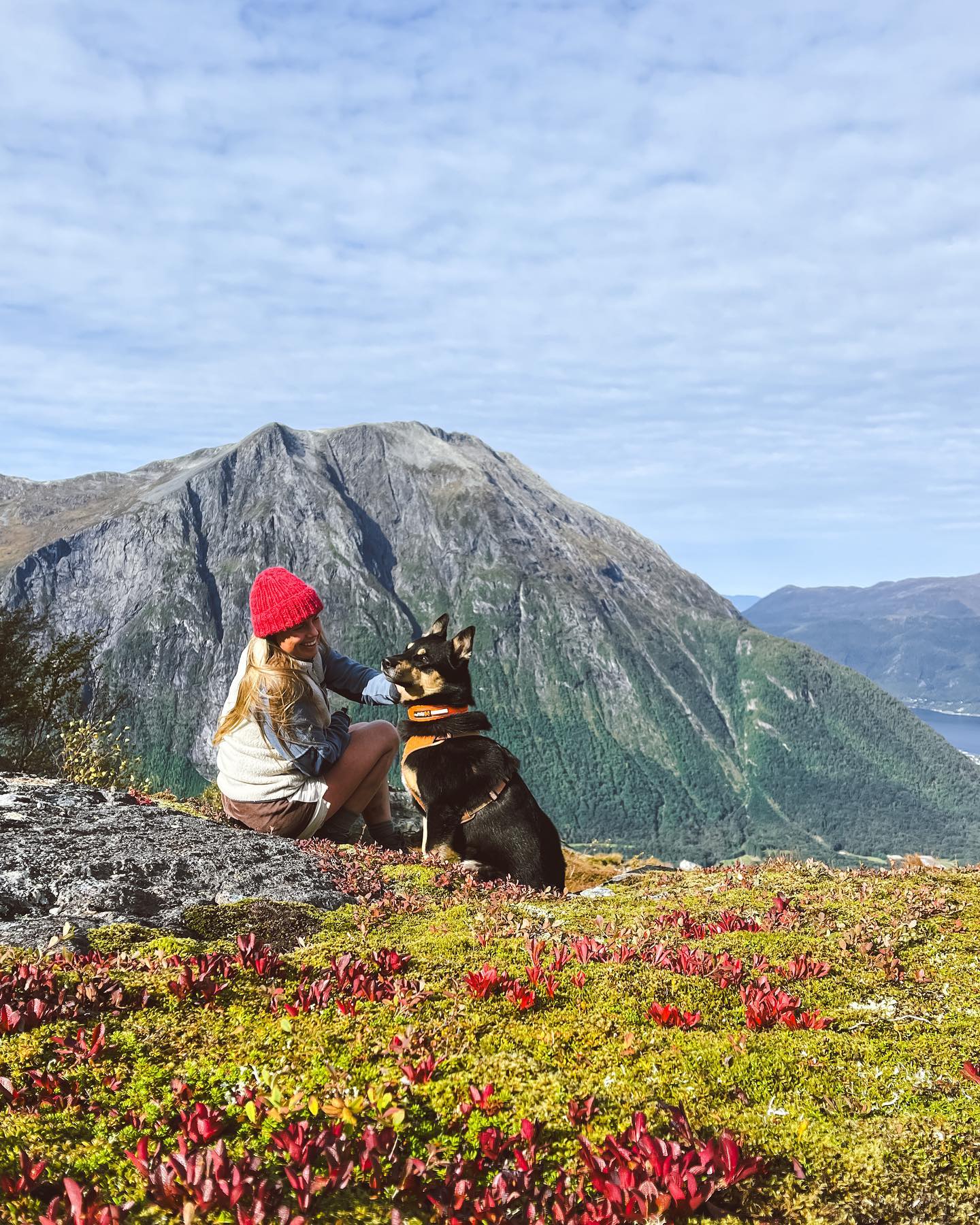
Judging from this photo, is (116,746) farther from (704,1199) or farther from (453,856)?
(704,1199)

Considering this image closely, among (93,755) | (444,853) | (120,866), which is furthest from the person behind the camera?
(93,755)

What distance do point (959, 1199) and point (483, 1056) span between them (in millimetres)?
2378

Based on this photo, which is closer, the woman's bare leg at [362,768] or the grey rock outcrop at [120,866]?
the grey rock outcrop at [120,866]

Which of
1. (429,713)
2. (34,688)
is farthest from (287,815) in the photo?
(34,688)

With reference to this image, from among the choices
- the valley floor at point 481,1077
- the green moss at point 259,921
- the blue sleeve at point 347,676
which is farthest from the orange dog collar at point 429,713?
the valley floor at point 481,1077

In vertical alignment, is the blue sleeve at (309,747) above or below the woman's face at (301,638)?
below

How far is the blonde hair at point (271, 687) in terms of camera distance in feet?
34.3

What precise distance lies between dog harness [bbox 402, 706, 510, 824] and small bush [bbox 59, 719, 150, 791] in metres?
13.2

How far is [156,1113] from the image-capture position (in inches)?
152

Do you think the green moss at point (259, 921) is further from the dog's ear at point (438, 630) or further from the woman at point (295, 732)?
the dog's ear at point (438, 630)

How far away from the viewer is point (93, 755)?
26.1 m

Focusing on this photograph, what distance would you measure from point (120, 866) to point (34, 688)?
25.8 metres

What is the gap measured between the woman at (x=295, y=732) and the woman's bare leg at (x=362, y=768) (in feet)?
0.05

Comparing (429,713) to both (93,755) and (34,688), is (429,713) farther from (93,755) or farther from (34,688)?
Result: (34,688)
